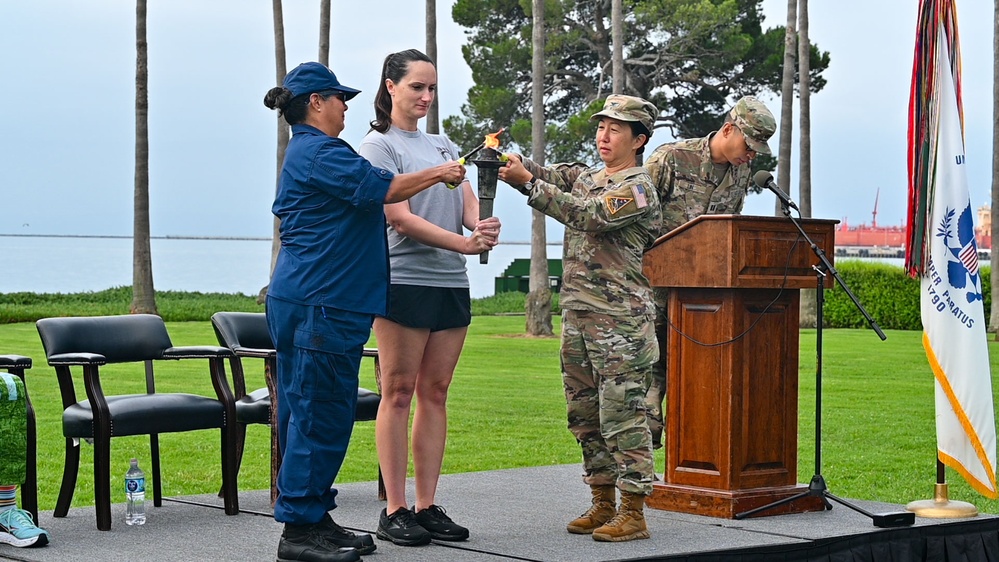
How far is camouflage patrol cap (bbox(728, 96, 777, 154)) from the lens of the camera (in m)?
5.54

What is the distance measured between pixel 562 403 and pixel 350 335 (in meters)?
7.81

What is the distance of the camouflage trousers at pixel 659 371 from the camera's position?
Answer: 5871 mm

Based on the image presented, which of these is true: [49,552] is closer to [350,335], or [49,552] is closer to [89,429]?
[89,429]

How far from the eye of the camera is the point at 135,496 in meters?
5.28

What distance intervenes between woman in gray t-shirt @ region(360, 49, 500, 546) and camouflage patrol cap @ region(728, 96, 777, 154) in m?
1.40

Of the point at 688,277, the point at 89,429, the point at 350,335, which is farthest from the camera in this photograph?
the point at 688,277

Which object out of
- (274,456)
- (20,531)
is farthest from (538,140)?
(20,531)

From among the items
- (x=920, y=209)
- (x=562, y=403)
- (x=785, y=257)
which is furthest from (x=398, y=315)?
(x=562, y=403)

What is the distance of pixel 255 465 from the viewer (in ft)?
27.3

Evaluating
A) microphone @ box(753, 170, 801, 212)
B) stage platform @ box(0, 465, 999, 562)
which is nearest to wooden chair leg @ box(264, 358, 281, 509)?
stage platform @ box(0, 465, 999, 562)

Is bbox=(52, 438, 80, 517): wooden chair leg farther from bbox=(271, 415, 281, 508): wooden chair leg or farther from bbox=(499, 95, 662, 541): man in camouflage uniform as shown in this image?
bbox=(499, 95, 662, 541): man in camouflage uniform

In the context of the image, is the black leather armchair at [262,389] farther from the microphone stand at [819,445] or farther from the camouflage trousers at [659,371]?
the microphone stand at [819,445]

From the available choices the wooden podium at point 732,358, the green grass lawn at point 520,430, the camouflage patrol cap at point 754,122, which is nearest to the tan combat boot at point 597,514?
the wooden podium at point 732,358

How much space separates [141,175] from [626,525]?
62.3 ft
